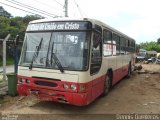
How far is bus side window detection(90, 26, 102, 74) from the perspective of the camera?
816 centimetres

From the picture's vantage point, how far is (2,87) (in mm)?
10578

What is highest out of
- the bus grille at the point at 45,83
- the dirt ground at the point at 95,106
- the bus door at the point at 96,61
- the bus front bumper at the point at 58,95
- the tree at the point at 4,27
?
the tree at the point at 4,27

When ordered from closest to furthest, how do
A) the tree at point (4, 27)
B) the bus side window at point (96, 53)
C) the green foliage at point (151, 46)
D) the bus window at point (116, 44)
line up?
1. the bus side window at point (96, 53)
2. the bus window at point (116, 44)
3. the tree at point (4, 27)
4. the green foliage at point (151, 46)

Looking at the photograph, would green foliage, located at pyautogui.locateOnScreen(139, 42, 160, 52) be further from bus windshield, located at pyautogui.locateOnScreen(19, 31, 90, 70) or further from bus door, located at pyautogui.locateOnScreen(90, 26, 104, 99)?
bus windshield, located at pyautogui.locateOnScreen(19, 31, 90, 70)

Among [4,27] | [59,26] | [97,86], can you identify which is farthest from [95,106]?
[4,27]

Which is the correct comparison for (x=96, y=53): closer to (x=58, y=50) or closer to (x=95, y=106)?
(x=58, y=50)

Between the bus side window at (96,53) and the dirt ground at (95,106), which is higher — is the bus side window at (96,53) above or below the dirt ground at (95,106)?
above

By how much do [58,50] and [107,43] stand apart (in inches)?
110

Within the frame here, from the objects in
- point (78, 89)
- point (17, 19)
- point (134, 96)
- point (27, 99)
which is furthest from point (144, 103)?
point (17, 19)

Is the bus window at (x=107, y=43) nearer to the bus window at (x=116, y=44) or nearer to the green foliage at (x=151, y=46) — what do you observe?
the bus window at (x=116, y=44)

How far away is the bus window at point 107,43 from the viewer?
9.73 m

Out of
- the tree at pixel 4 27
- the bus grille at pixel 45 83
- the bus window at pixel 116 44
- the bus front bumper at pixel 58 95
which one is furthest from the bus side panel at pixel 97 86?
the tree at pixel 4 27

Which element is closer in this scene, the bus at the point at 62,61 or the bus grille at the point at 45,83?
the bus at the point at 62,61

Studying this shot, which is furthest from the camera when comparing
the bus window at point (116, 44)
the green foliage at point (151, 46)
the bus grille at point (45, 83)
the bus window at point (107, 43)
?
the green foliage at point (151, 46)
